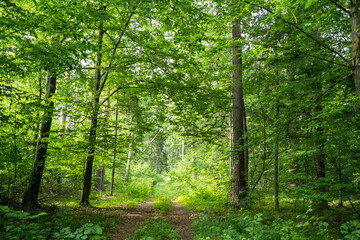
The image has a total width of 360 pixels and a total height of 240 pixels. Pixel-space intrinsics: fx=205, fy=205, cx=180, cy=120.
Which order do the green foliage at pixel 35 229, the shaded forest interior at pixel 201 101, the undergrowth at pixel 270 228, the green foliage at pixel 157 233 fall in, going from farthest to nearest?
the green foliage at pixel 157 233, the shaded forest interior at pixel 201 101, the undergrowth at pixel 270 228, the green foliage at pixel 35 229

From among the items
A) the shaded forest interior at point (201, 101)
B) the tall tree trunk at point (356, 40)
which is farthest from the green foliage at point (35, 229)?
the tall tree trunk at point (356, 40)

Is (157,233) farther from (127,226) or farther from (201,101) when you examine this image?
(201,101)

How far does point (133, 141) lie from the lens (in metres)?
8.69

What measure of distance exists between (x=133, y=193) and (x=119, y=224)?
8867mm

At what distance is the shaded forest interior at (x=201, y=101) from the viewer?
179 inches

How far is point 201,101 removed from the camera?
23.3 ft

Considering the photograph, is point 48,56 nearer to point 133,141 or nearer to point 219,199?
point 133,141

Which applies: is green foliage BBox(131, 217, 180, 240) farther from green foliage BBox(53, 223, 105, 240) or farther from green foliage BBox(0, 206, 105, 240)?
green foliage BBox(53, 223, 105, 240)

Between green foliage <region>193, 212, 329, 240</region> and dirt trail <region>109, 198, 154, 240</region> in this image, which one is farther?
dirt trail <region>109, 198, 154, 240</region>

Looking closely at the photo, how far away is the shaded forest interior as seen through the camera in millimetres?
4547

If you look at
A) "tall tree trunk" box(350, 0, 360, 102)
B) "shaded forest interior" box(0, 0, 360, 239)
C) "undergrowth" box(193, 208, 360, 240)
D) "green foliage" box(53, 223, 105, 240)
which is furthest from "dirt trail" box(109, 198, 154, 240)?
"tall tree trunk" box(350, 0, 360, 102)

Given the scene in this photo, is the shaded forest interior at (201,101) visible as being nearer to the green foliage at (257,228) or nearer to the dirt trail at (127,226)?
the green foliage at (257,228)

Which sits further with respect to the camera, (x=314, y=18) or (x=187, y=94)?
(x=187, y=94)

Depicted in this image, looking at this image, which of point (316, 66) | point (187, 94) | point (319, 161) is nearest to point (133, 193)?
point (187, 94)
